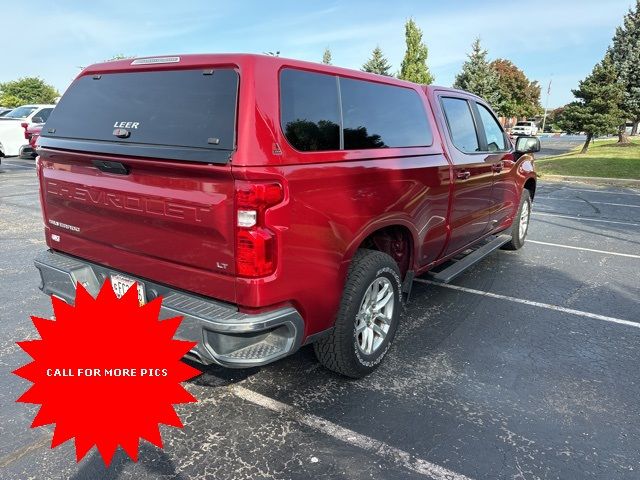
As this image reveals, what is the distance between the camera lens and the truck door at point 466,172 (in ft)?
14.0

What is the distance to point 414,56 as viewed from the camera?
38.5 m

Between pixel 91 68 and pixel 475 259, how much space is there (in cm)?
374

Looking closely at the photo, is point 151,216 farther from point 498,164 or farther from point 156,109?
point 498,164

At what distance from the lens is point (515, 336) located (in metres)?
3.96

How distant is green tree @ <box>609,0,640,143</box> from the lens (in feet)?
91.1

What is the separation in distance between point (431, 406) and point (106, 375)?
1876 millimetres

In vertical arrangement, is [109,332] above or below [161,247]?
below

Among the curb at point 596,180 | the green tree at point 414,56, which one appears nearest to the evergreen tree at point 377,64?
the green tree at point 414,56

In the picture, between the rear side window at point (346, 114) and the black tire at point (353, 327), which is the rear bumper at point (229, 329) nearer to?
the black tire at point (353, 327)

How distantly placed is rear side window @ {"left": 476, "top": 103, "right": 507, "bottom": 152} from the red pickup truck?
5.81 feet

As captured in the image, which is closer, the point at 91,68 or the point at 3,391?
the point at 3,391

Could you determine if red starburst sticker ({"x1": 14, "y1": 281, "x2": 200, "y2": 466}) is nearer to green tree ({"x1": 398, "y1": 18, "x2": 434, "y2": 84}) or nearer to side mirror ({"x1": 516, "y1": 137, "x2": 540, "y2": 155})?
side mirror ({"x1": 516, "y1": 137, "x2": 540, "y2": 155})

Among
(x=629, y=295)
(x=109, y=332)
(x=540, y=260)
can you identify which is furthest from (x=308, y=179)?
(x=540, y=260)

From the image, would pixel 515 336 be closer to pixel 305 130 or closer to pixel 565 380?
pixel 565 380
